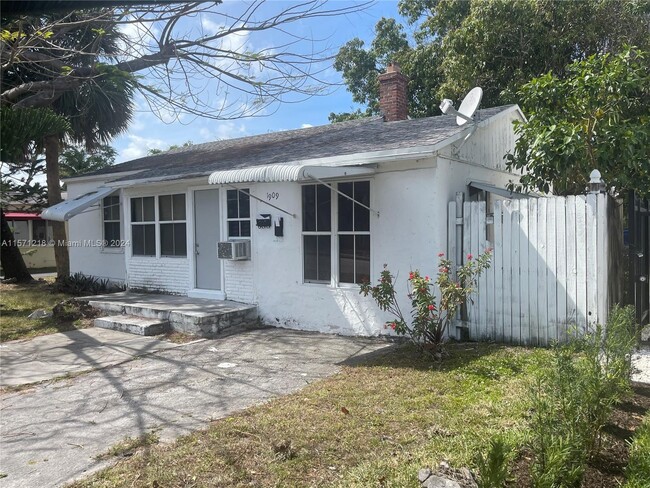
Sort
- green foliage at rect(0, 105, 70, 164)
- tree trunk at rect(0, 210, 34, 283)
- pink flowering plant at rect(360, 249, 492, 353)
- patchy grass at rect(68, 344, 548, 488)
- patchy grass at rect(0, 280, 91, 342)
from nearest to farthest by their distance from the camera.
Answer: patchy grass at rect(68, 344, 548, 488) → green foliage at rect(0, 105, 70, 164) → pink flowering plant at rect(360, 249, 492, 353) → patchy grass at rect(0, 280, 91, 342) → tree trunk at rect(0, 210, 34, 283)

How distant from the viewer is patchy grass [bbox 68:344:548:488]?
3.20 meters

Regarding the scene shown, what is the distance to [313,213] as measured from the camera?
804cm

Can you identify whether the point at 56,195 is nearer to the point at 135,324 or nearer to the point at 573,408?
the point at 135,324

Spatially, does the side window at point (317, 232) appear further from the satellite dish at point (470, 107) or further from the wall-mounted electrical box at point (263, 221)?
the satellite dish at point (470, 107)

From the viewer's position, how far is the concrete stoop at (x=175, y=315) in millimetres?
7867

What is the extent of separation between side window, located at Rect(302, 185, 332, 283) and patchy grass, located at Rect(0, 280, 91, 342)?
449 cm

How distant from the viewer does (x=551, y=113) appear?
730cm

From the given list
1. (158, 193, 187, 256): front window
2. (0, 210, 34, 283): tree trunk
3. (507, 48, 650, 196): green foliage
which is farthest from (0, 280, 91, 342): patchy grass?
(507, 48, 650, 196): green foliage

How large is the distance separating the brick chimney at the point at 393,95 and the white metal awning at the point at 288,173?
16.0 feet

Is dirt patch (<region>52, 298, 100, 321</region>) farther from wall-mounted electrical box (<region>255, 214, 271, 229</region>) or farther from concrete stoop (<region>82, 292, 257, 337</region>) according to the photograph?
wall-mounted electrical box (<region>255, 214, 271, 229</region>)

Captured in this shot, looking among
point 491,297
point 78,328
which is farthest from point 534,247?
point 78,328

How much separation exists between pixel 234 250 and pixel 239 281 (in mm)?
687

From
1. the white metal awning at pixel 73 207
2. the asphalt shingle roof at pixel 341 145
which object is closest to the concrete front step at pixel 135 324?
the asphalt shingle roof at pixel 341 145

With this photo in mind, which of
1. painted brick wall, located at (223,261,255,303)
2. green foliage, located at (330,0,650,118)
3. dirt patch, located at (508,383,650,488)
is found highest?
green foliage, located at (330,0,650,118)
